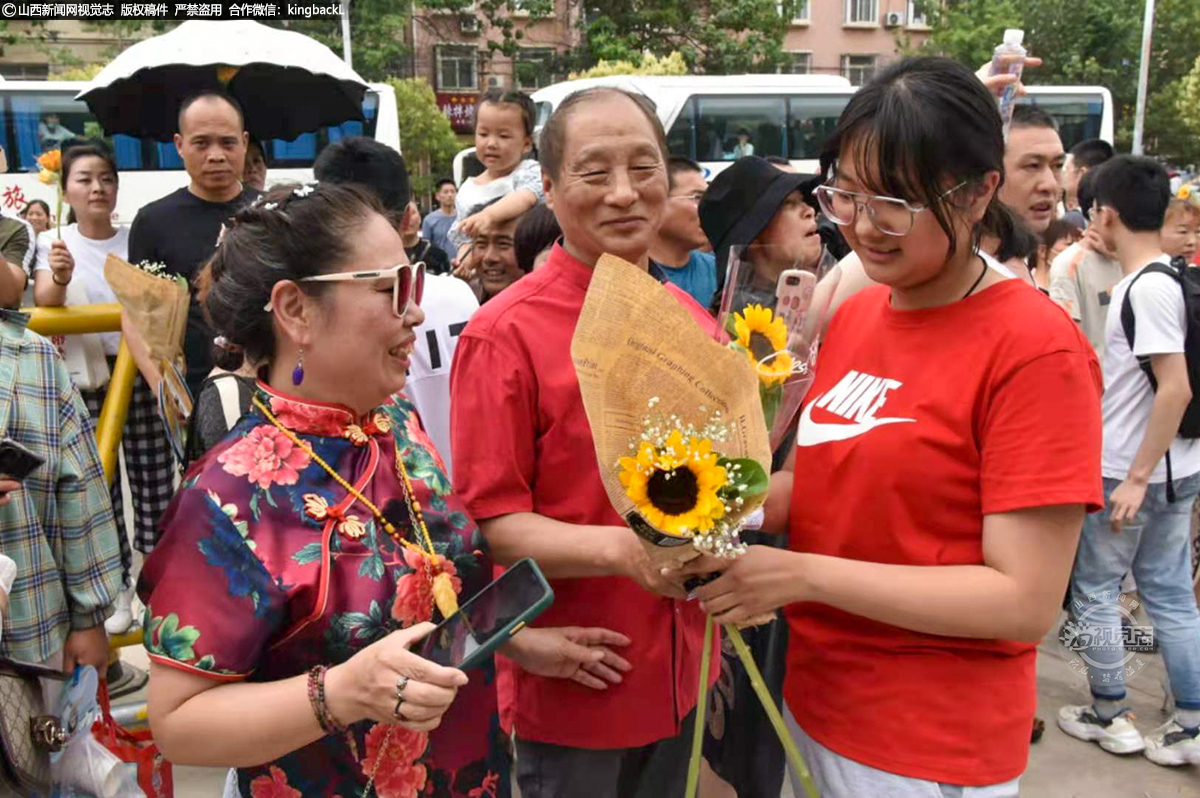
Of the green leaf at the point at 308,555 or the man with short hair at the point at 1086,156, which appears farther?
the man with short hair at the point at 1086,156

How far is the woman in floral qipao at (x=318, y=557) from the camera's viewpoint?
132 cm

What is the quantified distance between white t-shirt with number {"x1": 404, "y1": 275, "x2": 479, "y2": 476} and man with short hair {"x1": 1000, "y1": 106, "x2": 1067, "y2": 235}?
1.85m

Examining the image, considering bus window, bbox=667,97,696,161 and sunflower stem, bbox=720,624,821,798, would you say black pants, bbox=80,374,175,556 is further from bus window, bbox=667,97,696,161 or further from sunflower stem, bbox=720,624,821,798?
bus window, bbox=667,97,696,161

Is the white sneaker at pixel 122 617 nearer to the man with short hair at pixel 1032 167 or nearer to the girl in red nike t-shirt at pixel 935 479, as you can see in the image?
the girl in red nike t-shirt at pixel 935 479

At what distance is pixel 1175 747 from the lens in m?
3.54

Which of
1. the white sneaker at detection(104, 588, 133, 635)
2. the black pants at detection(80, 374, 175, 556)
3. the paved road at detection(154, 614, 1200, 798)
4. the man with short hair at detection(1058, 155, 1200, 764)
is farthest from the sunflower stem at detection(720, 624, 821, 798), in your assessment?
the black pants at detection(80, 374, 175, 556)

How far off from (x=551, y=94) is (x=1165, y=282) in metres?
15.0

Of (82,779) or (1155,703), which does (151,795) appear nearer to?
(82,779)

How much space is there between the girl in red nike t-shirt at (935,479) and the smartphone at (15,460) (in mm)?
1377

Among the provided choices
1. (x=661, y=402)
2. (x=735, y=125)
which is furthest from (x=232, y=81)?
(x=735, y=125)

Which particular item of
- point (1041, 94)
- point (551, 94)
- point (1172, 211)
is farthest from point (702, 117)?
point (1172, 211)

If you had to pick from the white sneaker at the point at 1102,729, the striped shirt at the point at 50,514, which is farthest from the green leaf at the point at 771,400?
the white sneaker at the point at 1102,729

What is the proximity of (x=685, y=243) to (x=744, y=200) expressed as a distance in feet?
2.59

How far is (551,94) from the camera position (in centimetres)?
1727
